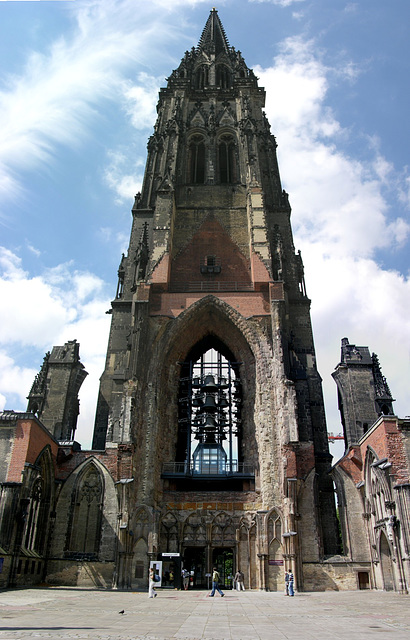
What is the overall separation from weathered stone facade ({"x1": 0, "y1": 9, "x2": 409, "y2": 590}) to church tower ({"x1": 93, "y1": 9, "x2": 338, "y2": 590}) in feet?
0.27

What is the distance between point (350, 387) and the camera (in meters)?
25.6

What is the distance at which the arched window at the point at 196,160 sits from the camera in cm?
3541

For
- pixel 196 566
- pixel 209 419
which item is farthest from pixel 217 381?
pixel 196 566

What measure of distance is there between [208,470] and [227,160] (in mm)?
22714

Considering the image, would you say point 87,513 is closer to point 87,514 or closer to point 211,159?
point 87,514

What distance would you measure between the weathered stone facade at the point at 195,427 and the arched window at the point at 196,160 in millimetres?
1472

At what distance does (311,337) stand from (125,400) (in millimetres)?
11129

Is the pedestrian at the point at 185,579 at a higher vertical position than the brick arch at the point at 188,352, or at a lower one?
lower

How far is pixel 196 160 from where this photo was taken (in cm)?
3644

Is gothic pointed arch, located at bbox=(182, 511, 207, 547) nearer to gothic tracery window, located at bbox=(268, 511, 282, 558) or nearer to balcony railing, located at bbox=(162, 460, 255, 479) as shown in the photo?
balcony railing, located at bbox=(162, 460, 255, 479)

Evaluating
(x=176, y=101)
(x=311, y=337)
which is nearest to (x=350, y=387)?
(x=311, y=337)

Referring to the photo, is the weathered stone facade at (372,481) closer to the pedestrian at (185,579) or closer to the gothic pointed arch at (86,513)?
the pedestrian at (185,579)

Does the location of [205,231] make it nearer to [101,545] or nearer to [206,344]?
[206,344]

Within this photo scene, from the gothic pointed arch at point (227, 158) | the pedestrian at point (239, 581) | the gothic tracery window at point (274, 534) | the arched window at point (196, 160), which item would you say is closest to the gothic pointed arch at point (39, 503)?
the pedestrian at point (239, 581)
